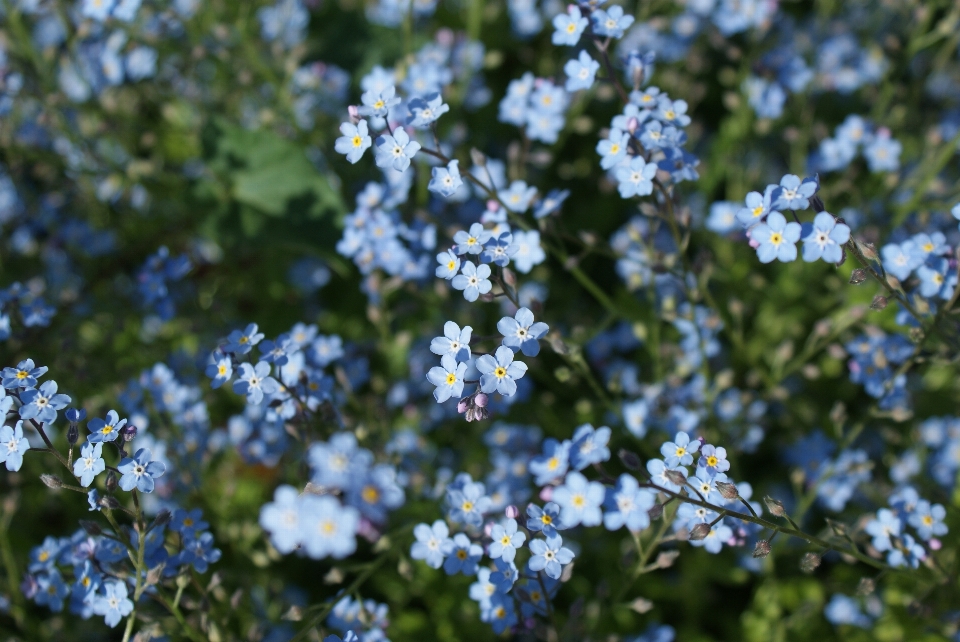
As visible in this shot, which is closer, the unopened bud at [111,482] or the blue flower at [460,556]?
the unopened bud at [111,482]

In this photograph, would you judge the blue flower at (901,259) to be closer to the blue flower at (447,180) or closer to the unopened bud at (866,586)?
the unopened bud at (866,586)

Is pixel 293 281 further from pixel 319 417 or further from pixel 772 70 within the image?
pixel 772 70

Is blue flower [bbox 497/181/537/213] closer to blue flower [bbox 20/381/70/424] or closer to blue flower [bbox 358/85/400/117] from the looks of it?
blue flower [bbox 358/85/400/117]

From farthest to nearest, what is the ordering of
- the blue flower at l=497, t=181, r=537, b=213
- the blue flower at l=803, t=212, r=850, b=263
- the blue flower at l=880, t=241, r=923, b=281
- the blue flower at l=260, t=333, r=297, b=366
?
the blue flower at l=497, t=181, r=537, b=213 < the blue flower at l=880, t=241, r=923, b=281 < the blue flower at l=260, t=333, r=297, b=366 < the blue flower at l=803, t=212, r=850, b=263

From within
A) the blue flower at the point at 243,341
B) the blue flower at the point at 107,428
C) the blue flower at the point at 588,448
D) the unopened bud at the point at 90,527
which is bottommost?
the blue flower at the point at 588,448

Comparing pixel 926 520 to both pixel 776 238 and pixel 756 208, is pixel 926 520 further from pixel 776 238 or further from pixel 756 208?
pixel 756 208

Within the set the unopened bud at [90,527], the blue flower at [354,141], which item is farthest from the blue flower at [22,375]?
the blue flower at [354,141]

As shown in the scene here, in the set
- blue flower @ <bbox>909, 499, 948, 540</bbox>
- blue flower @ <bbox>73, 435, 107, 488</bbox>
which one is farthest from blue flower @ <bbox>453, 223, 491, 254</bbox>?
blue flower @ <bbox>909, 499, 948, 540</bbox>
